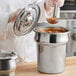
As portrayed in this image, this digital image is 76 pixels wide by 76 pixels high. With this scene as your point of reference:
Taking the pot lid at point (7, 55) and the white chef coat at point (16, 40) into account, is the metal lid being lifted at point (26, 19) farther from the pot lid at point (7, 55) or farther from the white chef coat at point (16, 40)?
the white chef coat at point (16, 40)

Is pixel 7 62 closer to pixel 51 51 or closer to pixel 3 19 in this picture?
pixel 51 51

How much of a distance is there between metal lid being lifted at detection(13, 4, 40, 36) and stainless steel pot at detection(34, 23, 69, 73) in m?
0.07

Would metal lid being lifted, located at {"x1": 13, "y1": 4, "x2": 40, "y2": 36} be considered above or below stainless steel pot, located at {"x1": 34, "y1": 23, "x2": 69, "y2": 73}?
above

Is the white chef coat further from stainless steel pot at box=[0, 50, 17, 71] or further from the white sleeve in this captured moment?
stainless steel pot at box=[0, 50, 17, 71]

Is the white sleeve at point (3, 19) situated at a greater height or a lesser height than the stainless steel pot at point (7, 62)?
greater

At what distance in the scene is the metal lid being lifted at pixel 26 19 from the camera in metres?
0.87

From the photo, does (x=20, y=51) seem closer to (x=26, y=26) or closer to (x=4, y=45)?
(x=4, y=45)

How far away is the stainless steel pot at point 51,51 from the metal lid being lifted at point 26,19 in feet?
0.21

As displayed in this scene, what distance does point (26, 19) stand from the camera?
0.89 metres

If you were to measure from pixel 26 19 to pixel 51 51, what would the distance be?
15 cm

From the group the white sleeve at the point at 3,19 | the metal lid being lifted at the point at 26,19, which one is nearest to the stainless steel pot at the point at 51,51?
the metal lid being lifted at the point at 26,19

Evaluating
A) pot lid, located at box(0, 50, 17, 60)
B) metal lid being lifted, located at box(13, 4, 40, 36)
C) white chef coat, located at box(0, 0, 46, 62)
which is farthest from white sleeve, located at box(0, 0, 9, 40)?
pot lid, located at box(0, 50, 17, 60)

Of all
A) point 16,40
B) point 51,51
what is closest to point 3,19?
point 16,40

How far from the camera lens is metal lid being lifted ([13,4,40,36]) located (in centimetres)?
87
